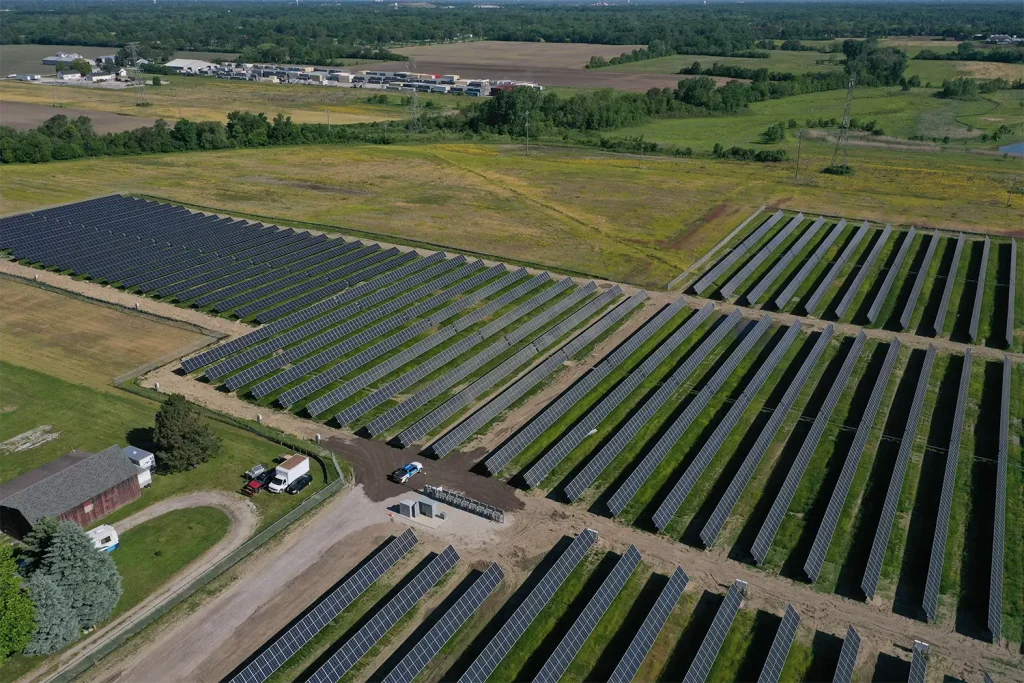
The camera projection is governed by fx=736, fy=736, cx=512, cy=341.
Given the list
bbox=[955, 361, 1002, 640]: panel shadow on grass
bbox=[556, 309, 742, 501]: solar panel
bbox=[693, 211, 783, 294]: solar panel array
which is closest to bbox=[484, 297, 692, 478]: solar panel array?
bbox=[556, 309, 742, 501]: solar panel

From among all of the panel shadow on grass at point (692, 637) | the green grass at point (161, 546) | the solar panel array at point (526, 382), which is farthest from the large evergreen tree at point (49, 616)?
the panel shadow on grass at point (692, 637)

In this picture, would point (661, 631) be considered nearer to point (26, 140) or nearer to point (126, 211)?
point (126, 211)

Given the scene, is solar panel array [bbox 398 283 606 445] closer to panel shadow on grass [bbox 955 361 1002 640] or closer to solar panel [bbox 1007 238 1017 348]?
panel shadow on grass [bbox 955 361 1002 640]

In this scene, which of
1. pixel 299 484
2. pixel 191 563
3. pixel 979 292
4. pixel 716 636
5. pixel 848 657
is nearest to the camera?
pixel 848 657

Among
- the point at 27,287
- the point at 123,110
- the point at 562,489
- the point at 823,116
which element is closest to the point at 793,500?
the point at 562,489

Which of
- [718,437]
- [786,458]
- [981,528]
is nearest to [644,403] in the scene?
[718,437]

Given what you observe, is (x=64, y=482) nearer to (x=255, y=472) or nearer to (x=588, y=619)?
(x=255, y=472)

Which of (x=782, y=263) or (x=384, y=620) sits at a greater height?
(x=782, y=263)
